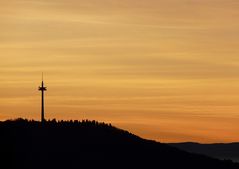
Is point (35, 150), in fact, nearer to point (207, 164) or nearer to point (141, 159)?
point (141, 159)

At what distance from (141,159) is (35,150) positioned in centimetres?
1220

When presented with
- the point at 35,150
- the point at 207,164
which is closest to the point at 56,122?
the point at 35,150

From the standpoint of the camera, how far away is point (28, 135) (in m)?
116

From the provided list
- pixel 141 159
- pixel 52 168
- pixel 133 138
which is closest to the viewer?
pixel 52 168

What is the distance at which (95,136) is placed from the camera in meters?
120

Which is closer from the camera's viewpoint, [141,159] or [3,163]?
[3,163]

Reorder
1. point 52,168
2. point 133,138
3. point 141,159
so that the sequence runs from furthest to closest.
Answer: point 133,138
point 141,159
point 52,168

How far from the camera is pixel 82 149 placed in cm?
11394

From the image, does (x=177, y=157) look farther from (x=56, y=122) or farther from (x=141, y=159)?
(x=56, y=122)

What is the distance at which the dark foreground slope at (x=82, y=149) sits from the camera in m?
108

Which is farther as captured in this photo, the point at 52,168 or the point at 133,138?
the point at 133,138

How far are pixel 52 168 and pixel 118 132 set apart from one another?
69.3 feet

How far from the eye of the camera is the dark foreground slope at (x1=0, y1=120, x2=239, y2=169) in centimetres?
10836

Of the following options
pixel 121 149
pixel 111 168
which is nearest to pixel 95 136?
pixel 121 149
